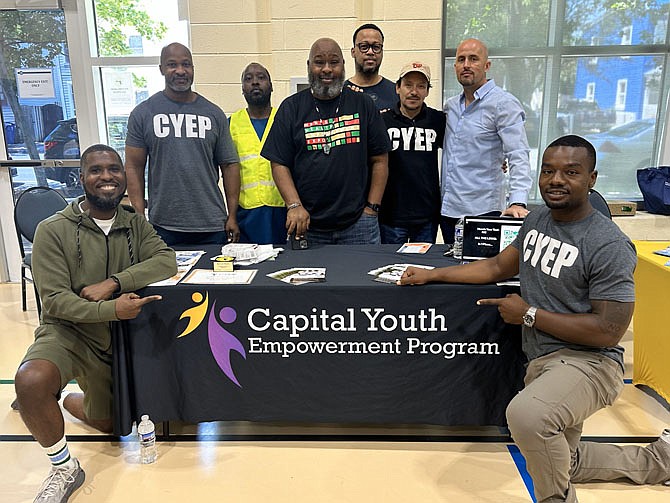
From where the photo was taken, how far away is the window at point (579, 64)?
4.17 meters

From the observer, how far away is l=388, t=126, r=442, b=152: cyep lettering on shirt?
277 cm

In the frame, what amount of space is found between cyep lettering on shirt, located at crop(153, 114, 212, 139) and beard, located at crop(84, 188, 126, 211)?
0.65m

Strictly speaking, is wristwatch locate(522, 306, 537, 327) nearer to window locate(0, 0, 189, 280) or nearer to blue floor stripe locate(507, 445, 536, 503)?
blue floor stripe locate(507, 445, 536, 503)

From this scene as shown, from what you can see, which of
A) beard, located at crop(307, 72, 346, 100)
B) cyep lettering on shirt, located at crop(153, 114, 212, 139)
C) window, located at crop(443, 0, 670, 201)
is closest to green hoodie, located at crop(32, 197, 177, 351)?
cyep lettering on shirt, located at crop(153, 114, 212, 139)

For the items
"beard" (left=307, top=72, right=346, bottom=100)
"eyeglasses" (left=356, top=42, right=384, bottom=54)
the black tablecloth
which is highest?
"eyeglasses" (left=356, top=42, right=384, bottom=54)

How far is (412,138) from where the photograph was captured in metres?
2.77

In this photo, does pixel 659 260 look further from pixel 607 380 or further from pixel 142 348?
pixel 142 348

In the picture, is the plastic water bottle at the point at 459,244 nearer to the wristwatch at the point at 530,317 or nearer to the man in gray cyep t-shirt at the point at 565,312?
the man in gray cyep t-shirt at the point at 565,312

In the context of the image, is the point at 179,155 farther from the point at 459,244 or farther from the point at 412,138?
the point at 459,244

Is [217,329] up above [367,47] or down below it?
below

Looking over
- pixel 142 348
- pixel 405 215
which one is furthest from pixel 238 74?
pixel 142 348

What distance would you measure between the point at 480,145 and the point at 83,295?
1910 mm

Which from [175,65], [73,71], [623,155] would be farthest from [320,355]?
[623,155]

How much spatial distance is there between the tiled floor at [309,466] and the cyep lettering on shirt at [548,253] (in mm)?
820
